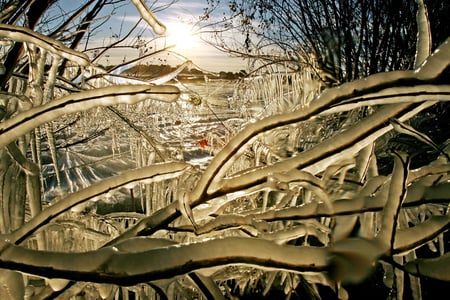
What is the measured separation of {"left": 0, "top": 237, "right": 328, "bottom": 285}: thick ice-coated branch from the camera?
403 mm

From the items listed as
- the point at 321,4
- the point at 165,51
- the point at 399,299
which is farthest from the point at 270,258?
the point at 321,4

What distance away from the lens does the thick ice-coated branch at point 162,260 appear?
0.40m

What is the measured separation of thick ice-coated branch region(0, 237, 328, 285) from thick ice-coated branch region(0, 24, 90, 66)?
1.30 ft

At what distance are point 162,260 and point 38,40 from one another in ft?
1.54

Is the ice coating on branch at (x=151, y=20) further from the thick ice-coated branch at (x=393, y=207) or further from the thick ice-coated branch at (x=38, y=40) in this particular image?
the thick ice-coated branch at (x=393, y=207)

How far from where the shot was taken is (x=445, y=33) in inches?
222

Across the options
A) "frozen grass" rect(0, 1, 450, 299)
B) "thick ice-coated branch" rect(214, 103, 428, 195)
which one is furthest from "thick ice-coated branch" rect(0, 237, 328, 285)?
"thick ice-coated branch" rect(214, 103, 428, 195)

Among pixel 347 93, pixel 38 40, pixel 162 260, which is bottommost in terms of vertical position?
pixel 162 260

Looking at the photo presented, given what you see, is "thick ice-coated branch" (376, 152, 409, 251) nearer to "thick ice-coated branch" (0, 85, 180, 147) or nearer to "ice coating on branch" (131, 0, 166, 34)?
"thick ice-coated branch" (0, 85, 180, 147)

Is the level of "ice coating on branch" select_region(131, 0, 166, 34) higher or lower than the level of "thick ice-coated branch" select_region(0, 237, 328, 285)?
higher

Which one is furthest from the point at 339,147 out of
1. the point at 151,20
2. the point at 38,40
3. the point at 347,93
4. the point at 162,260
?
the point at 38,40

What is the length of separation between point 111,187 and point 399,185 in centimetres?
34

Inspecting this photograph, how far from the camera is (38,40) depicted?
0.69m

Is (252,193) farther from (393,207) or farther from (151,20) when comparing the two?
(151,20)
